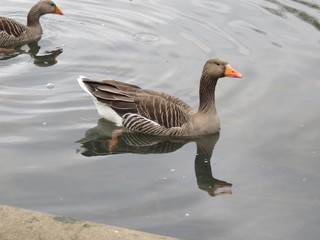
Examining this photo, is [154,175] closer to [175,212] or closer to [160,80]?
[175,212]

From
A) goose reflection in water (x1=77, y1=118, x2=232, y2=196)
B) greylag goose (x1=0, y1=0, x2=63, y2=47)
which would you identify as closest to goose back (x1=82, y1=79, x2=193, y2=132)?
goose reflection in water (x1=77, y1=118, x2=232, y2=196)

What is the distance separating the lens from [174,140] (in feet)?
30.4

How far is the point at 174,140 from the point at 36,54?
4673 mm

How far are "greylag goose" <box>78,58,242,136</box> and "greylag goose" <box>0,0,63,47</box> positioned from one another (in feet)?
14.5

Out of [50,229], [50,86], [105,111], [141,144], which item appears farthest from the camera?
[50,86]

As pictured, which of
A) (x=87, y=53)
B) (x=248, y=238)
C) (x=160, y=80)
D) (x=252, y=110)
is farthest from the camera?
(x=87, y=53)

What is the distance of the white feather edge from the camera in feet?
30.9

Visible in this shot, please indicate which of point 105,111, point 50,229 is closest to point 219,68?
point 105,111

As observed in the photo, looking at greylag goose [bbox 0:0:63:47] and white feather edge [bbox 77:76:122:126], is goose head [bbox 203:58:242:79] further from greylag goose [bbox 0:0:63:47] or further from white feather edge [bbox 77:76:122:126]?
greylag goose [bbox 0:0:63:47]

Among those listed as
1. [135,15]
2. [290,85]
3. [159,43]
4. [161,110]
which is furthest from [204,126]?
[135,15]

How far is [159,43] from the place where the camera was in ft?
41.2

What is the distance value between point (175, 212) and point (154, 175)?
0.98 meters

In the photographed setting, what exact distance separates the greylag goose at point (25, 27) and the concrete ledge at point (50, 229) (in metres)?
7.99

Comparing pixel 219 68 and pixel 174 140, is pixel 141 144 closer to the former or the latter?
pixel 174 140
